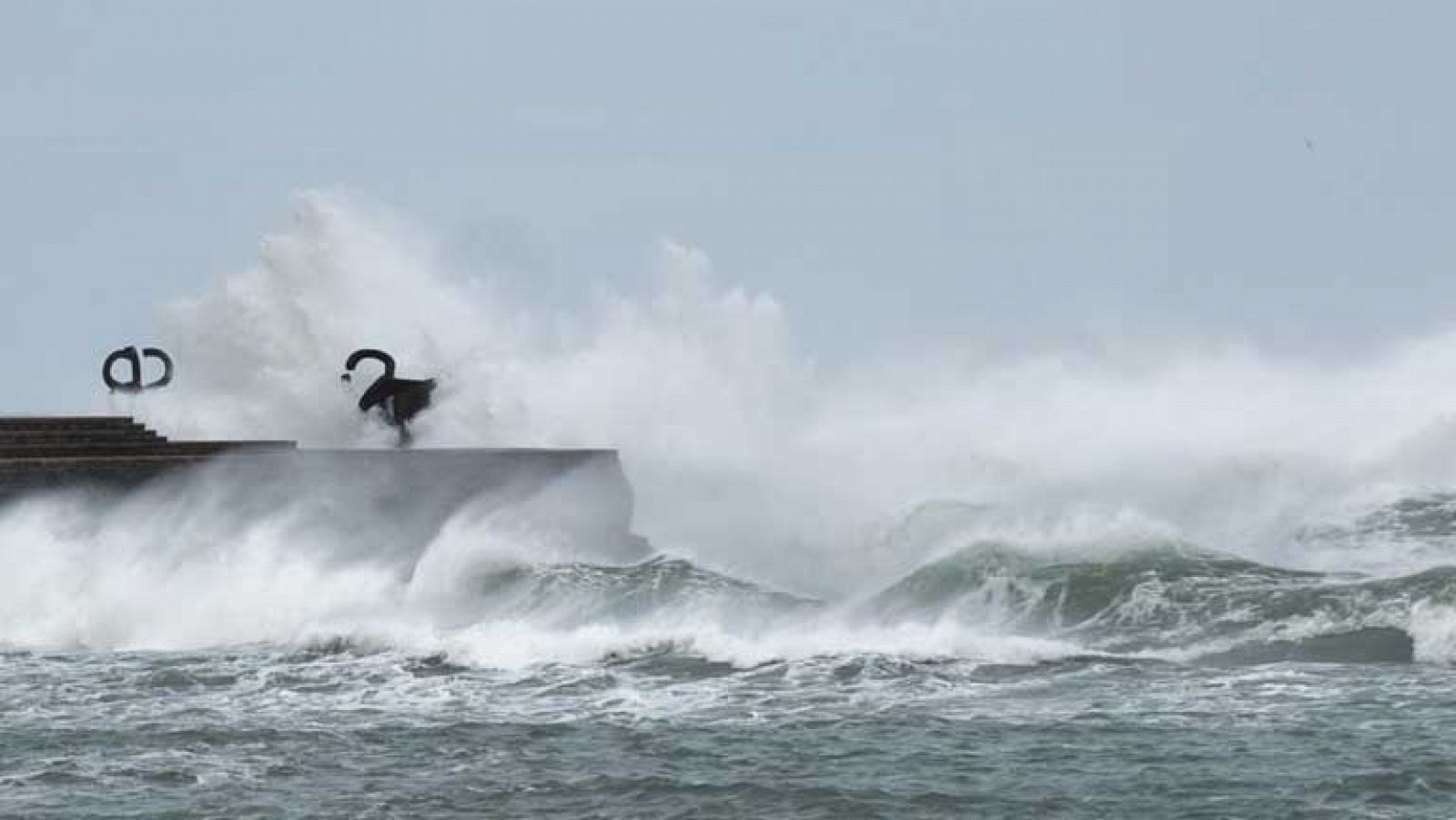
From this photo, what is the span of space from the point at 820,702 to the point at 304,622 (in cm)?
634

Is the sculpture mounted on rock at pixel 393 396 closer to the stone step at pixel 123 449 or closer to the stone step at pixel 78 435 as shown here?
the stone step at pixel 123 449

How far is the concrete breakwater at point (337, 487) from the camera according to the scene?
20.0m

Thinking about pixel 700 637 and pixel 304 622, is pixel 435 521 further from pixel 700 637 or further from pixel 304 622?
pixel 700 637

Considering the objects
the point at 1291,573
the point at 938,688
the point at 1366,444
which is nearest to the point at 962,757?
the point at 938,688

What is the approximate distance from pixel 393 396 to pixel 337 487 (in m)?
4.63

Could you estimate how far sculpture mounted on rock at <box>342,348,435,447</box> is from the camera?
24.8m

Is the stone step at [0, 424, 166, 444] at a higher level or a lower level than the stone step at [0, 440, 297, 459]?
higher

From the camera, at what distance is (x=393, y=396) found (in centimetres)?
2497

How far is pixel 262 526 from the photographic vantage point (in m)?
20.0

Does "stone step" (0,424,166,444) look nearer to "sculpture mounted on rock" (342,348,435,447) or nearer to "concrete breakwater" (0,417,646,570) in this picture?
"concrete breakwater" (0,417,646,570)

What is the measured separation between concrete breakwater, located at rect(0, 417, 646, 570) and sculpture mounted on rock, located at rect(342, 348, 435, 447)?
10.2ft

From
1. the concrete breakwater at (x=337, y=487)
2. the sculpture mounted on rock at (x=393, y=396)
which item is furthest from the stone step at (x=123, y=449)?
the sculpture mounted on rock at (x=393, y=396)

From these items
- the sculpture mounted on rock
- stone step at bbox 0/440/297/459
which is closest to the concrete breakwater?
stone step at bbox 0/440/297/459

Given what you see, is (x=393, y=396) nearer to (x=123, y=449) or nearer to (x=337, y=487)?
(x=123, y=449)
